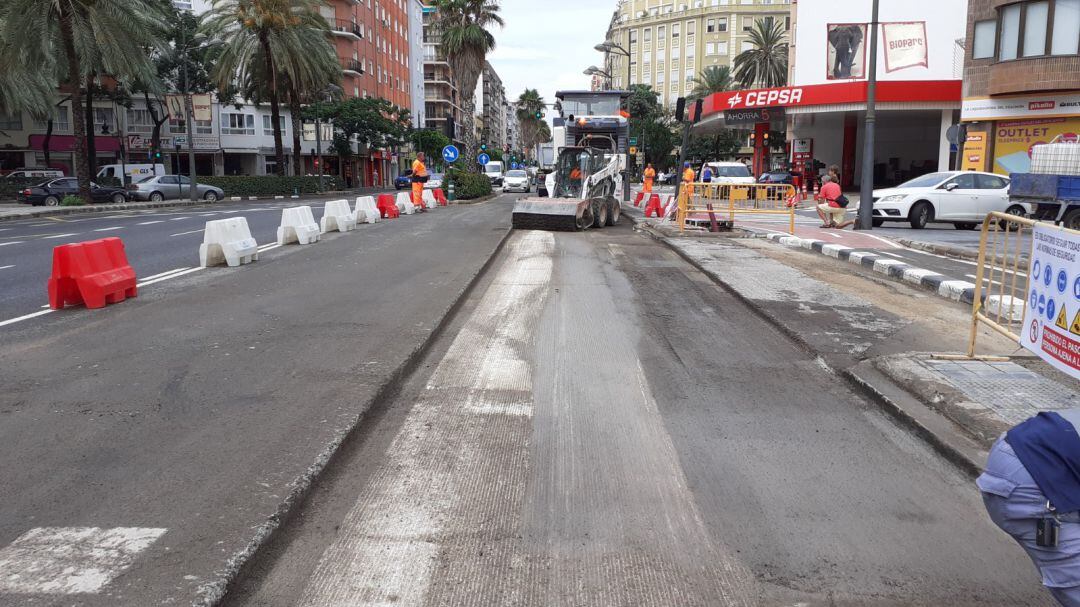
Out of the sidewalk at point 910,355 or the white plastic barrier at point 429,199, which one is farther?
the white plastic barrier at point 429,199

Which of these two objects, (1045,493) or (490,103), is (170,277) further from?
(490,103)

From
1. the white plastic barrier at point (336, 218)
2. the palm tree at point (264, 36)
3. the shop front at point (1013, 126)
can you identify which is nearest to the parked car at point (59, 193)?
the palm tree at point (264, 36)

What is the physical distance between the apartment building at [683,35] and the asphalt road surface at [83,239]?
87.3 metres

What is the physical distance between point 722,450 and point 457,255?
9.89 m

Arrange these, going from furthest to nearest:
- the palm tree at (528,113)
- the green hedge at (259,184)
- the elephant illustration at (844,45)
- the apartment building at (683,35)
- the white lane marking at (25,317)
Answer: the palm tree at (528,113) → the apartment building at (683,35) → the green hedge at (259,184) → the elephant illustration at (844,45) → the white lane marking at (25,317)

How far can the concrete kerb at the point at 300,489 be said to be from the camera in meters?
3.08

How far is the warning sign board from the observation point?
4812 millimetres

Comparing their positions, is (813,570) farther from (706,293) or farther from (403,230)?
(403,230)

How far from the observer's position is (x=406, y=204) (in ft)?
86.3

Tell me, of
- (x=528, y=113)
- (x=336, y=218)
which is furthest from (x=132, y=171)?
(x=528, y=113)

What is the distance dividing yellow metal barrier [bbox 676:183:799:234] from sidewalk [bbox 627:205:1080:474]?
22.8 ft

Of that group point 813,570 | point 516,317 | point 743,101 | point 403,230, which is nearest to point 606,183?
point 403,230

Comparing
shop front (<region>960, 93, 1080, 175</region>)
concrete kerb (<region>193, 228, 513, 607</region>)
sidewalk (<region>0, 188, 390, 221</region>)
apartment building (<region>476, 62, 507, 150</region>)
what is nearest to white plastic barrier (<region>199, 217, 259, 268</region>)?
concrete kerb (<region>193, 228, 513, 607</region>)

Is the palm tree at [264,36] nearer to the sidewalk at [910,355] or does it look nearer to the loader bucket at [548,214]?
the loader bucket at [548,214]
